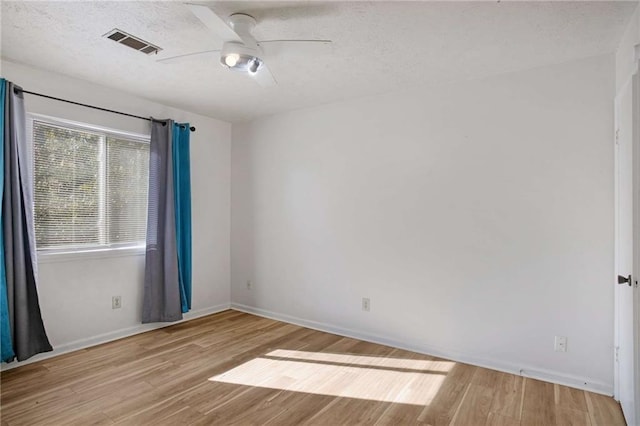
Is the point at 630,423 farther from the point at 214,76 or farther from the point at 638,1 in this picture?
the point at 214,76

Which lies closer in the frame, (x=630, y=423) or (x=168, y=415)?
(x=630, y=423)

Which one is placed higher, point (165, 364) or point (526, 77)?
point (526, 77)

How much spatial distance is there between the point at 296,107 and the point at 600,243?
312 centimetres

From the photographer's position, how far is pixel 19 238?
8.91 ft

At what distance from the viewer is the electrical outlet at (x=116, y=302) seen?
347cm

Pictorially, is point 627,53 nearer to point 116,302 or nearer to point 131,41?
point 131,41

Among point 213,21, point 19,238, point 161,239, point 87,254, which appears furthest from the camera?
point 161,239

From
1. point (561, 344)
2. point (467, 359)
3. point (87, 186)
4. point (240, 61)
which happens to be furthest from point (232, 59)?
point (561, 344)

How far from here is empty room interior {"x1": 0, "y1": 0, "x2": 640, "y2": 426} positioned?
2154mm

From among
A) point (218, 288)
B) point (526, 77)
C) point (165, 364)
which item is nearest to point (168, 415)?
point (165, 364)

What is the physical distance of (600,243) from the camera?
2490 mm

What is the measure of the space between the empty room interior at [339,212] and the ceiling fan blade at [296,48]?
0.02 metres

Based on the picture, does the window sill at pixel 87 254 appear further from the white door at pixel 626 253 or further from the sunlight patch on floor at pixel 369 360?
the white door at pixel 626 253

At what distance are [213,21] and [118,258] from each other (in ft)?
8.99
